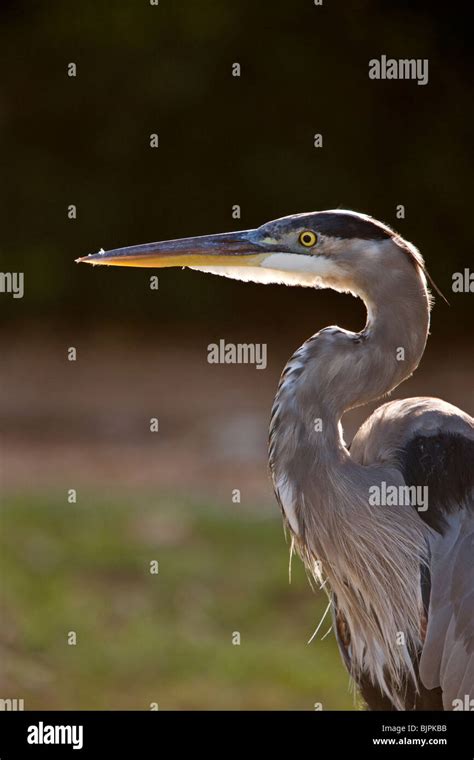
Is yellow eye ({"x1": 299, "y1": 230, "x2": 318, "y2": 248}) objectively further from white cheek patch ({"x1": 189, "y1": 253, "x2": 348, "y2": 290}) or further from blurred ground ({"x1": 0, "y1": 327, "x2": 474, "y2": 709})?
blurred ground ({"x1": 0, "y1": 327, "x2": 474, "y2": 709})

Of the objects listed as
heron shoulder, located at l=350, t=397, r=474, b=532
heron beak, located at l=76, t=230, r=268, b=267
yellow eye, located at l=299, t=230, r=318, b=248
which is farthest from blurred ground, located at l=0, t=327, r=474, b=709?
yellow eye, located at l=299, t=230, r=318, b=248

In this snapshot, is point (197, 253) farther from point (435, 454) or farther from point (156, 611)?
point (156, 611)

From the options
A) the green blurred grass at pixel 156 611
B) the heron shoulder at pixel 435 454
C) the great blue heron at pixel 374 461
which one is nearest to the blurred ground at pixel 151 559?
the green blurred grass at pixel 156 611

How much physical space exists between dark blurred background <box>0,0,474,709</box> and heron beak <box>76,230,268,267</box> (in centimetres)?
499

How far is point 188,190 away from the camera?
37.0 feet

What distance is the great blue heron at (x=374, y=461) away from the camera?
338cm

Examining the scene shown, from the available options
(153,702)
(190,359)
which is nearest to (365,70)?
(190,359)

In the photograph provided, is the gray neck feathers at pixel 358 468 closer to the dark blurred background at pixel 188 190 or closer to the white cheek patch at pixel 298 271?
the white cheek patch at pixel 298 271

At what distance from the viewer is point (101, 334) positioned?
38.9ft

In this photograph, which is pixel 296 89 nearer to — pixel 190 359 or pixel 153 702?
pixel 190 359

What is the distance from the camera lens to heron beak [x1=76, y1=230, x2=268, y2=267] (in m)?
3.50

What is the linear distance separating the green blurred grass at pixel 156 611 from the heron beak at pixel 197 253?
2.65m

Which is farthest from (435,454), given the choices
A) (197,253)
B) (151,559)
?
(151,559)

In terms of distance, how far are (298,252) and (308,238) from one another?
0.04m
